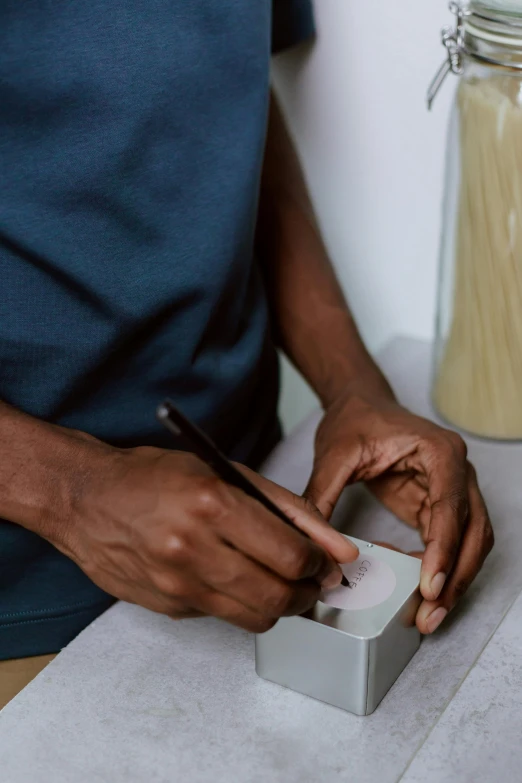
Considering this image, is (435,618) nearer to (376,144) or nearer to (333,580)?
(333,580)

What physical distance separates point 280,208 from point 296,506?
0.45 m

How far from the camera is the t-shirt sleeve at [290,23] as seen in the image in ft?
2.88

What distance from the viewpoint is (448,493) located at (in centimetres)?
65

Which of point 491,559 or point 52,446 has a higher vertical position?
point 52,446

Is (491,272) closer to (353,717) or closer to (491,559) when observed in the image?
(491,559)

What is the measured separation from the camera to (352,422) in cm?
73

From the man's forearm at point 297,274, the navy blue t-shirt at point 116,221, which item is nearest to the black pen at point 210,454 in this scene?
the navy blue t-shirt at point 116,221

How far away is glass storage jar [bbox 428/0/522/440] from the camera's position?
70 cm

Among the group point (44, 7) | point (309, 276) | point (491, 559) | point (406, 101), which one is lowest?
point (491, 559)

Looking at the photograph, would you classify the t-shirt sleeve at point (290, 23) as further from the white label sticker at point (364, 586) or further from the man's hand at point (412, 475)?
the white label sticker at point (364, 586)

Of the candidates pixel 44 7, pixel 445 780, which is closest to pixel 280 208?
pixel 44 7

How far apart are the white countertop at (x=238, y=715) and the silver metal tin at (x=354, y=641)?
13mm

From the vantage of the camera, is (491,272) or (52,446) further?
(491,272)

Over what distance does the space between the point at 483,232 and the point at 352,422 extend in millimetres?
196
